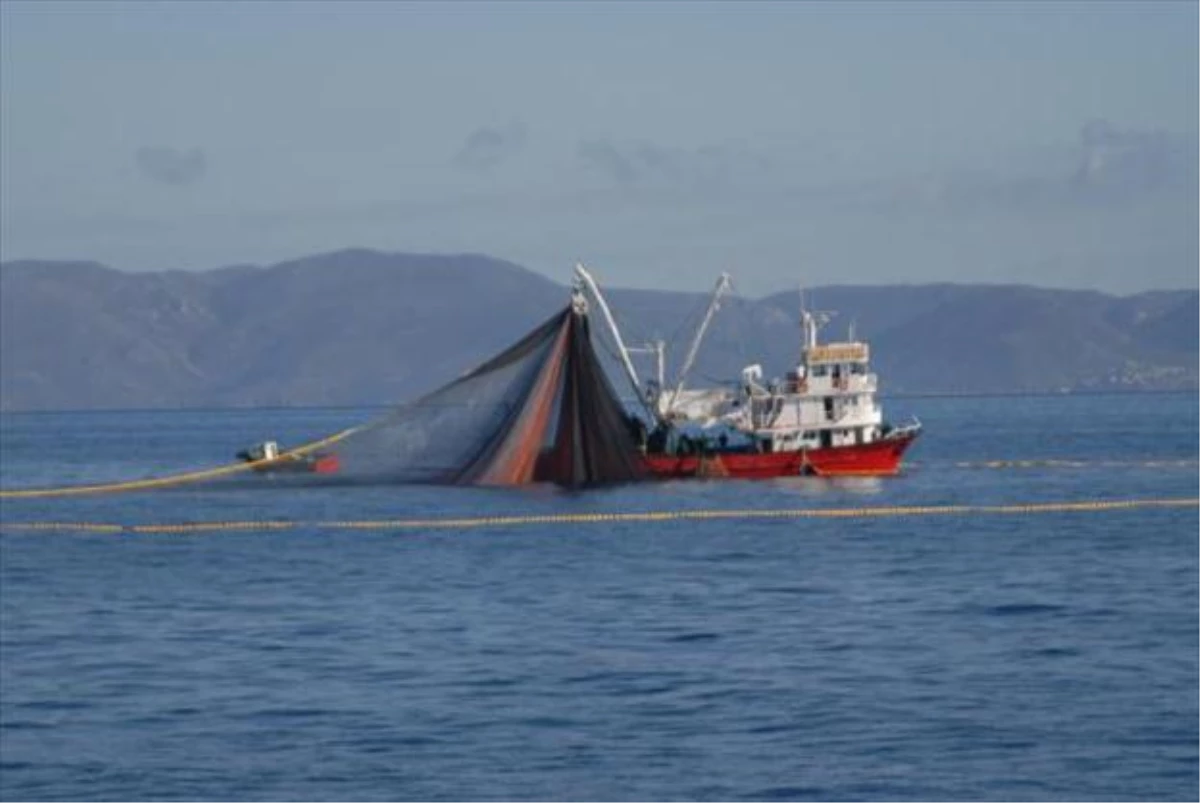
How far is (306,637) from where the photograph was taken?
50688 mm

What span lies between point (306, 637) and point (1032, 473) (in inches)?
2913


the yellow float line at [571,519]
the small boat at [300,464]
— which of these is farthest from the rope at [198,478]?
the yellow float line at [571,519]

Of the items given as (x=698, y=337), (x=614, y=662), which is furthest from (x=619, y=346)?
(x=614, y=662)

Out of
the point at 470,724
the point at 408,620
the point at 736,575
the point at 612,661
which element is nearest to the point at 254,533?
the point at 736,575

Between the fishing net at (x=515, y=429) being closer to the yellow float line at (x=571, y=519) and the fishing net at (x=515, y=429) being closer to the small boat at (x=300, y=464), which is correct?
the small boat at (x=300, y=464)

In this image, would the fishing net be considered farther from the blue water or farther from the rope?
the blue water

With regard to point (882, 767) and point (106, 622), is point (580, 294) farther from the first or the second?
point (882, 767)

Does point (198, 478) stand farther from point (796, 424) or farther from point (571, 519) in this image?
point (796, 424)

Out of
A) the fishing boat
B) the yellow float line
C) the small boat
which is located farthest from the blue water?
the fishing boat

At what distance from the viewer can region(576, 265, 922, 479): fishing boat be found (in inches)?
4058

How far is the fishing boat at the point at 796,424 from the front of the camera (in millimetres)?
103062

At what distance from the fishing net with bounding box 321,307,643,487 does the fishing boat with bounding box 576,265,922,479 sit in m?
4.64

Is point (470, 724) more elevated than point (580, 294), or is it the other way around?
point (580, 294)

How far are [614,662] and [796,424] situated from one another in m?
59.5
